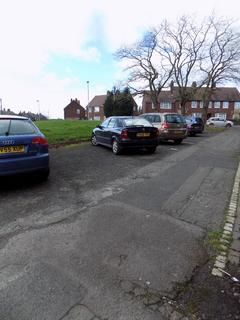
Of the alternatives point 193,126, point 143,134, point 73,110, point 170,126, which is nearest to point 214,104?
point 73,110

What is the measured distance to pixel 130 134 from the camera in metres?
10.1

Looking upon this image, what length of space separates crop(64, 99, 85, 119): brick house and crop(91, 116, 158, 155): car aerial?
79.8m

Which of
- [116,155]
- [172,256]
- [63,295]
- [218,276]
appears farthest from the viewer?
[116,155]

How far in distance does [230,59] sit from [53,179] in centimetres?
3550

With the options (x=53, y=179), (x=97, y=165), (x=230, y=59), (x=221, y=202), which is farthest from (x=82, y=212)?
(x=230, y=59)

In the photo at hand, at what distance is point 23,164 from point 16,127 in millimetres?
908

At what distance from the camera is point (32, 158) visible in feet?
18.2

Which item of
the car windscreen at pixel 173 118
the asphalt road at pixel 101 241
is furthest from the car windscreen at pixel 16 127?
the car windscreen at pixel 173 118

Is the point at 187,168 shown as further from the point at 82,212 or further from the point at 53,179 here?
the point at 82,212

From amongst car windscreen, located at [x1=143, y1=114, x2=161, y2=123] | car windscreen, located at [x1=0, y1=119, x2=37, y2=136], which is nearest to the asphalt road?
car windscreen, located at [x1=0, y1=119, x2=37, y2=136]

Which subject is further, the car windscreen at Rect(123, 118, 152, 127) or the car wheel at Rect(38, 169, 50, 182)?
the car windscreen at Rect(123, 118, 152, 127)

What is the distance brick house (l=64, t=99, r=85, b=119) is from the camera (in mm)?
88812

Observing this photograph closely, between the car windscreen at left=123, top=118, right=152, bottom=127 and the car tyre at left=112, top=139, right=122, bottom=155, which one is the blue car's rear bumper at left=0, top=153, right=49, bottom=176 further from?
the car windscreen at left=123, top=118, right=152, bottom=127

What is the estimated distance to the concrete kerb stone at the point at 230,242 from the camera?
3043 mm
